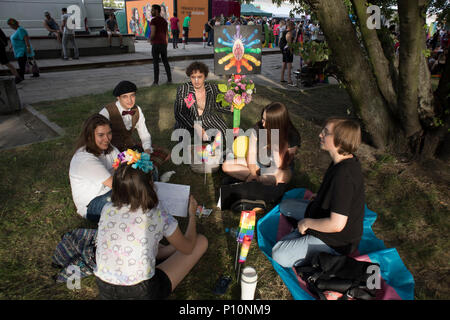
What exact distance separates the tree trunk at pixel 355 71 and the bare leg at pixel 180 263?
353 cm

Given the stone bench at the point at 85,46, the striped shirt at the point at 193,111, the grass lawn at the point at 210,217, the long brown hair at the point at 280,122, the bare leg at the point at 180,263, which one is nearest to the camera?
the bare leg at the point at 180,263

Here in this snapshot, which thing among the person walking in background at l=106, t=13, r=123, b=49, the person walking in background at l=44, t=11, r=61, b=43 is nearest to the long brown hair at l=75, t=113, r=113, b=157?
the person walking in background at l=44, t=11, r=61, b=43

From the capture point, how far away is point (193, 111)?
4.50 metres

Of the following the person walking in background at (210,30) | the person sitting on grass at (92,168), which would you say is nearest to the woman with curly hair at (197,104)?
the person sitting on grass at (92,168)

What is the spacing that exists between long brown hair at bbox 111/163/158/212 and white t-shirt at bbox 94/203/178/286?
4 cm

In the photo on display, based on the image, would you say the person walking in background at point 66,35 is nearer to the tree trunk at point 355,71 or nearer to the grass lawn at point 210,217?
the grass lawn at point 210,217

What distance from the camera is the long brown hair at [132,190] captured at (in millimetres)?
1921

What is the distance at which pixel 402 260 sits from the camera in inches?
115

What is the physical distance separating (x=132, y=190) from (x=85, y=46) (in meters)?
14.6

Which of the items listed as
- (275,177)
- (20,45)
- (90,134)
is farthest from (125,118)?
(20,45)

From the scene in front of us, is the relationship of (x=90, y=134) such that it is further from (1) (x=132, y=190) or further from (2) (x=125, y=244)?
(2) (x=125, y=244)

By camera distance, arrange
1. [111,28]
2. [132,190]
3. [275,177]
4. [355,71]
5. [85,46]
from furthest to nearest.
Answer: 1. [111,28]
2. [85,46]
3. [355,71]
4. [275,177]
5. [132,190]
